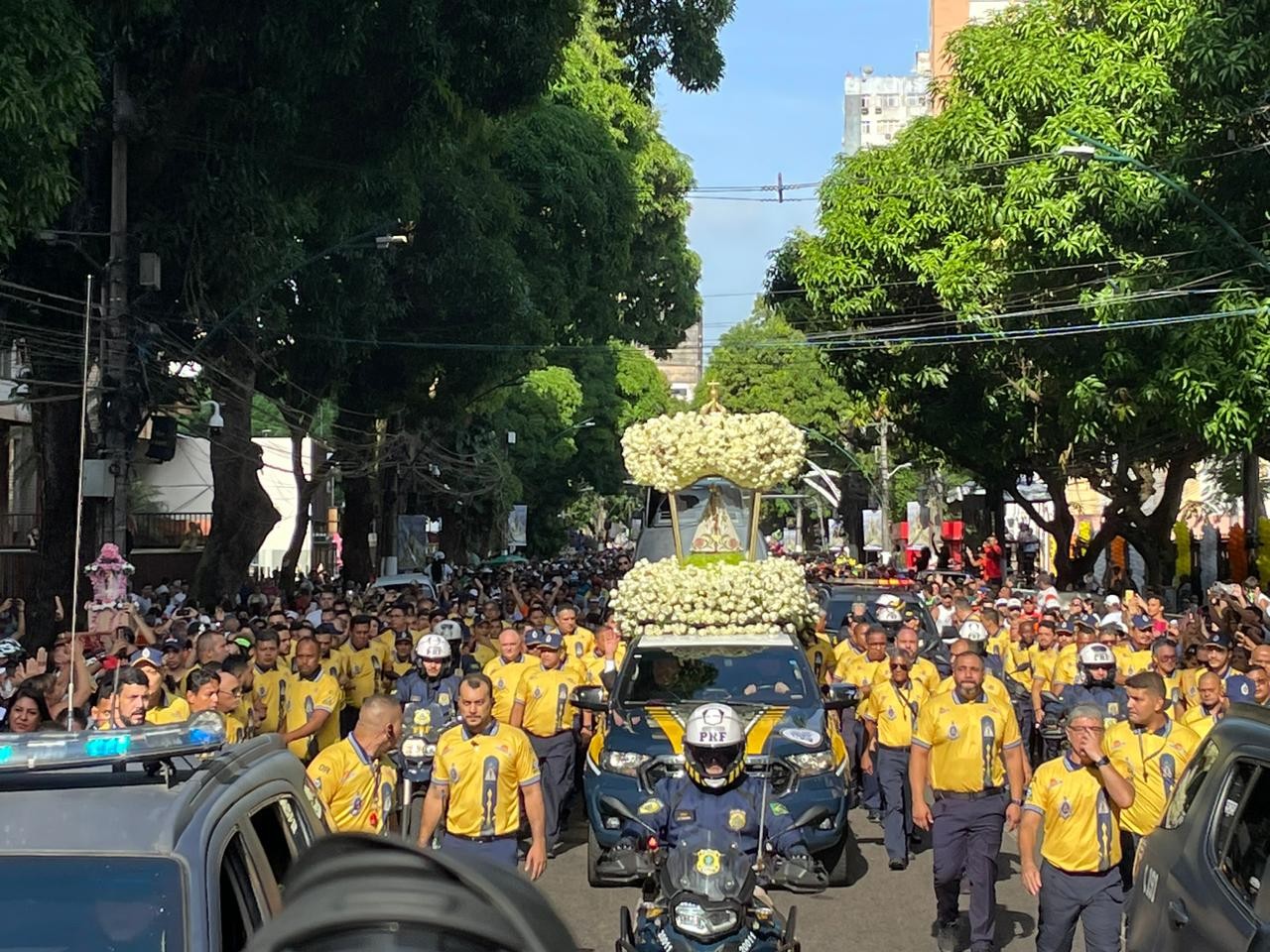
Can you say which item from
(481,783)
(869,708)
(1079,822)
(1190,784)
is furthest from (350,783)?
(869,708)

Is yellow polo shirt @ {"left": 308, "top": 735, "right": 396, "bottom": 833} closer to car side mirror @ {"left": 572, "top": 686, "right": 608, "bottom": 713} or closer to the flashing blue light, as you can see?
car side mirror @ {"left": 572, "top": 686, "right": 608, "bottom": 713}

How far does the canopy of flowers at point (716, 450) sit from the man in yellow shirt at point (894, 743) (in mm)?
1871

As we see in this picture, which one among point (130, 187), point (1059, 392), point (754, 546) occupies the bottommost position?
point (754, 546)

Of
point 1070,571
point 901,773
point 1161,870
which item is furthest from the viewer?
point 1070,571

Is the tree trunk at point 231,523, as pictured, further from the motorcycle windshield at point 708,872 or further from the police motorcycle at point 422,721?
the motorcycle windshield at point 708,872

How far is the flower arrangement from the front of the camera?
45.5ft

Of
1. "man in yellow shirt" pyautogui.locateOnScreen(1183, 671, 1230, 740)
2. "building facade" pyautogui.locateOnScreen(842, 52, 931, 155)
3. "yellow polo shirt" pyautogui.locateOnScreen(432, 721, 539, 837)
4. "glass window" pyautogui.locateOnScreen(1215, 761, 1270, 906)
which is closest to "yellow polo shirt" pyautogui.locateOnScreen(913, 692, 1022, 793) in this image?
"man in yellow shirt" pyautogui.locateOnScreen(1183, 671, 1230, 740)

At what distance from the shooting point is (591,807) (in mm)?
11742

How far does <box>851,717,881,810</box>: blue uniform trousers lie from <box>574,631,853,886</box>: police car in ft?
7.74

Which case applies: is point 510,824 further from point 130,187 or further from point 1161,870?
point 130,187

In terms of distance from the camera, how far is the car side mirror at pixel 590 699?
11.9 metres

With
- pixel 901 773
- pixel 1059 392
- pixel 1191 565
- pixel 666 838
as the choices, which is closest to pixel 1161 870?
pixel 666 838

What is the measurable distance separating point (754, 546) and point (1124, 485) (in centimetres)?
1786

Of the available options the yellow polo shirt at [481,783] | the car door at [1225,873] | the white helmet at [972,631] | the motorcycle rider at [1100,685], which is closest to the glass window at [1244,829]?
the car door at [1225,873]
